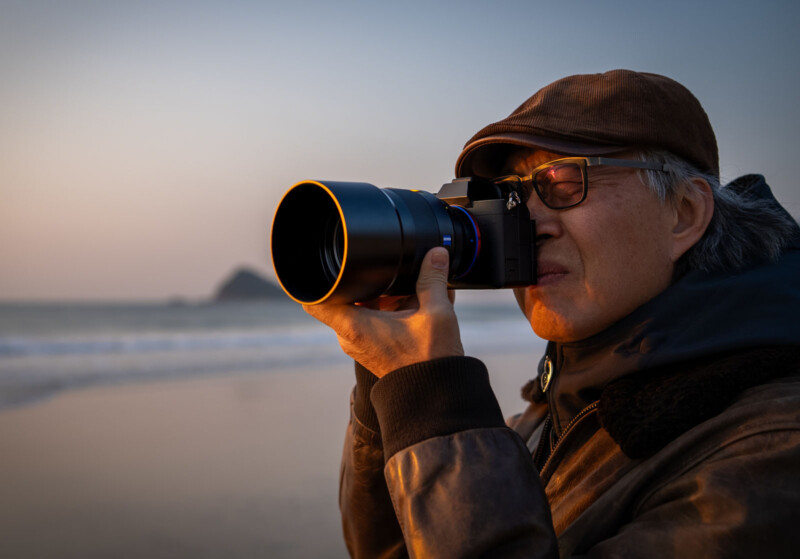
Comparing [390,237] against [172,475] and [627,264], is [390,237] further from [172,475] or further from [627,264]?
[172,475]

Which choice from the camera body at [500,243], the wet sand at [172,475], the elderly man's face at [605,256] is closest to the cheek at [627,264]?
the elderly man's face at [605,256]

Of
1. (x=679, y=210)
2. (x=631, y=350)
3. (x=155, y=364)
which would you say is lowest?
(x=155, y=364)

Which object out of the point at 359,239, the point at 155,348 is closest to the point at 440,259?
the point at 359,239

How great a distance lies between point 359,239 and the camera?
0.89m

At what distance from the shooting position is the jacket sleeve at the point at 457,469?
2.58 ft

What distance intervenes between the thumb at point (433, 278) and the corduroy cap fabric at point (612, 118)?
0.27 meters

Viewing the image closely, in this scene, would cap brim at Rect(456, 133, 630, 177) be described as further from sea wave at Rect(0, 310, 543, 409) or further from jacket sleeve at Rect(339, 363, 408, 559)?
sea wave at Rect(0, 310, 543, 409)

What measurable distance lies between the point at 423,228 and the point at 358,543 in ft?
2.20

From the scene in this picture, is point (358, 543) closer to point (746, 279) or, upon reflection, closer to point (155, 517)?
point (746, 279)

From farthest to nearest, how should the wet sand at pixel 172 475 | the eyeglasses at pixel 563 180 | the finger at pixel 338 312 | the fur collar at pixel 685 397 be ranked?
the wet sand at pixel 172 475, the eyeglasses at pixel 563 180, the finger at pixel 338 312, the fur collar at pixel 685 397

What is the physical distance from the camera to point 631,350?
3.20ft

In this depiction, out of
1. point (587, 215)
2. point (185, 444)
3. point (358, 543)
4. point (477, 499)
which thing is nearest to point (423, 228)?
point (587, 215)

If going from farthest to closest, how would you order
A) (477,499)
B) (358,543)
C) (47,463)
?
(47,463)
(358,543)
(477,499)

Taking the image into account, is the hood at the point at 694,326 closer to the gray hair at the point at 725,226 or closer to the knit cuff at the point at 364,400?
the gray hair at the point at 725,226
